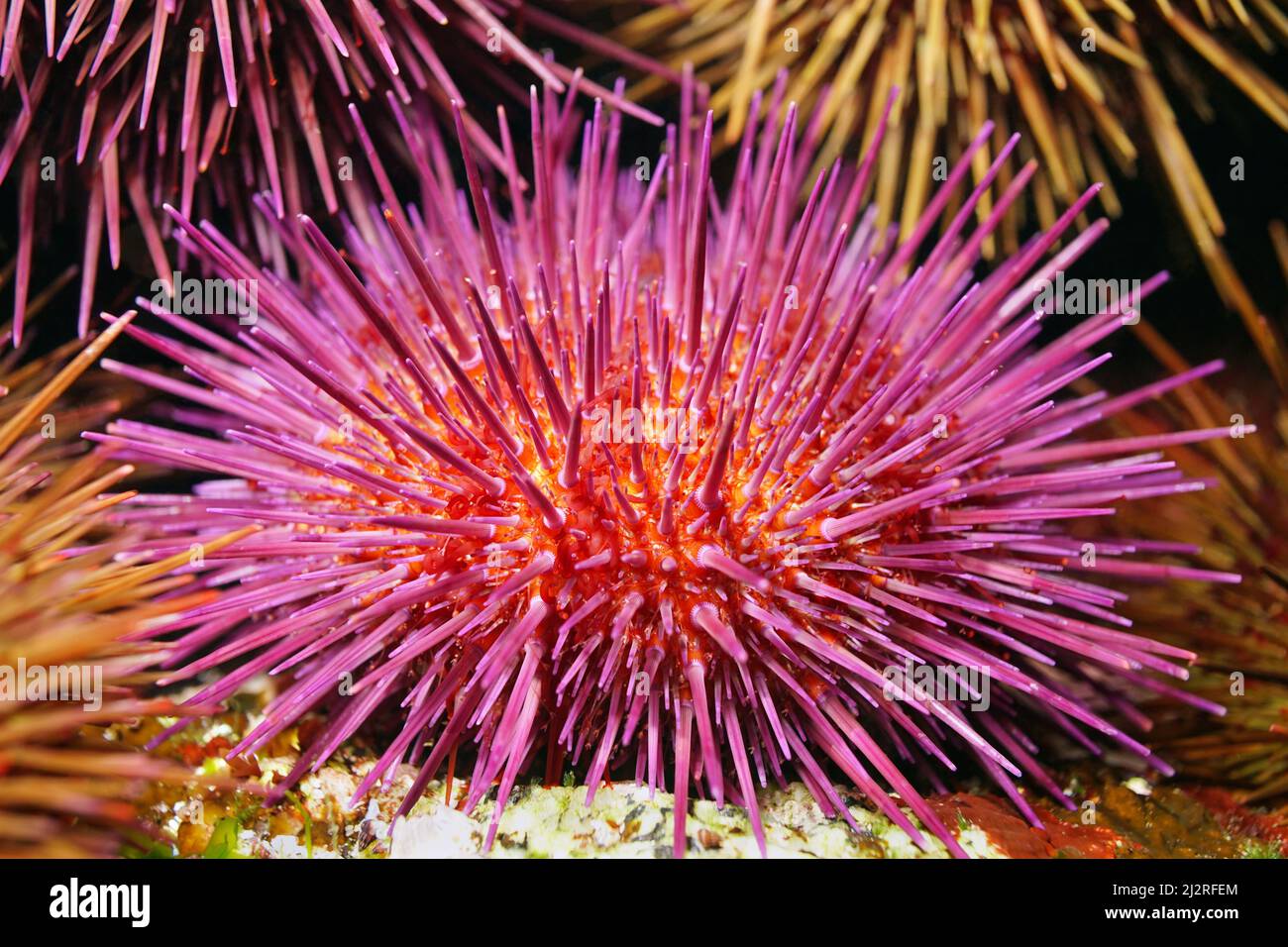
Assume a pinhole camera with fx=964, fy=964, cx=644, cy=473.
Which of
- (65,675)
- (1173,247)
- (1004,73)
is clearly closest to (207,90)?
(65,675)

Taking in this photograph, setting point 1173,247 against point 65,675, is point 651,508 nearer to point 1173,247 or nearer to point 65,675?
point 65,675

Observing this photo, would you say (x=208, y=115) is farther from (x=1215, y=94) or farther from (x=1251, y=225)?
(x=1251, y=225)

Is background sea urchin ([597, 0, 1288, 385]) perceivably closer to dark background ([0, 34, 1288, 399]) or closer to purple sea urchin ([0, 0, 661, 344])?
dark background ([0, 34, 1288, 399])

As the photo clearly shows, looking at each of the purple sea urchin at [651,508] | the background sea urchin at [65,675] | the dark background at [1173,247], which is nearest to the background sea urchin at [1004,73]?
the dark background at [1173,247]

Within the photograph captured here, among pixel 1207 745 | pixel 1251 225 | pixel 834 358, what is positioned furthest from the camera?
pixel 1251 225

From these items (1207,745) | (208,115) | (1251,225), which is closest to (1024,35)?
(1251,225)

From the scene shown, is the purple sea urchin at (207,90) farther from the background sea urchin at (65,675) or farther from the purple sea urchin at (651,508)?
the background sea urchin at (65,675)
